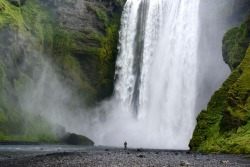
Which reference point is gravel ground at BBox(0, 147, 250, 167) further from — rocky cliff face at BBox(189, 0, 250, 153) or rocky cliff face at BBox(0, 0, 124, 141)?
rocky cliff face at BBox(0, 0, 124, 141)

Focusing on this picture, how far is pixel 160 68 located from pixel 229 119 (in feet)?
118

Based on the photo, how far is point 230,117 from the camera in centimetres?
3584

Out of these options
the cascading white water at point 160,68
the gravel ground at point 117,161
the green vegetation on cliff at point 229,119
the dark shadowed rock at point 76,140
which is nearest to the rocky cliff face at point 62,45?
the dark shadowed rock at point 76,140

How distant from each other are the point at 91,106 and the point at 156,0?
28496 mm

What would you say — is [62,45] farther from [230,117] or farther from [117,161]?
[117,161]

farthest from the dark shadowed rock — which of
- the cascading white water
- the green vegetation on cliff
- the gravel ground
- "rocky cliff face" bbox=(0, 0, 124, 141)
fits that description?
the gravel ground

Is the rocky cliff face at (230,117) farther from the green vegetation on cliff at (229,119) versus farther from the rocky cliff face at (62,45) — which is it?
the rocky cliff face at (62,45)

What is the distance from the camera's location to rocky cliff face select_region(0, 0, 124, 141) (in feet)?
202

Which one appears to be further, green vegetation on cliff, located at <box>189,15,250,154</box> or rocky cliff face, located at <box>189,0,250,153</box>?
rocky cliff face, located at <box>189,0,250,153</box>

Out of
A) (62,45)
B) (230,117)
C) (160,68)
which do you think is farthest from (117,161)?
(62,45)

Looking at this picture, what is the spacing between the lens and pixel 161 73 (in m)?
70.4

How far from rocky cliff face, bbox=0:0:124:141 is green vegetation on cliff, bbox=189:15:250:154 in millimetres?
28771

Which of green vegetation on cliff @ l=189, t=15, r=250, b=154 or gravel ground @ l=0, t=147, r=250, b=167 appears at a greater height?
green vegetation on cliff @ l=189, t=15, r=250, b=154

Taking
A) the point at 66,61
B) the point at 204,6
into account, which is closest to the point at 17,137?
the point at 66,61
